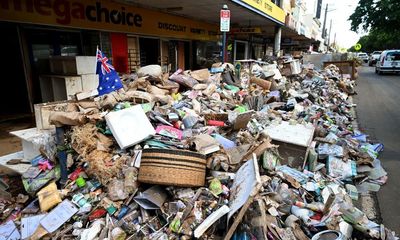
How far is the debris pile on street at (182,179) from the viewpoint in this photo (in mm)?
2818

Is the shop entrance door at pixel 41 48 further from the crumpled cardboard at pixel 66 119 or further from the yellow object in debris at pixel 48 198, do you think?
the yellow object in debris at pixel 48 198

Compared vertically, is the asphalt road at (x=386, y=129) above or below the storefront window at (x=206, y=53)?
below

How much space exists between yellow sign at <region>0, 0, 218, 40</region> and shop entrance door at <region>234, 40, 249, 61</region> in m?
7.66

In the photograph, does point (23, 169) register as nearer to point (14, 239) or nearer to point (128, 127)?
point (14, 239)

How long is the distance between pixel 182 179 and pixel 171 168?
0.54 ft

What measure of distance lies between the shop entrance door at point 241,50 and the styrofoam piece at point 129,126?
1573 cm

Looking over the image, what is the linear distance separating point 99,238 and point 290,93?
6.42 m

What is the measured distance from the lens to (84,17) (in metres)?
7.25

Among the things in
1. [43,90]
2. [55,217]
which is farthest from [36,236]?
Result: [43,90]

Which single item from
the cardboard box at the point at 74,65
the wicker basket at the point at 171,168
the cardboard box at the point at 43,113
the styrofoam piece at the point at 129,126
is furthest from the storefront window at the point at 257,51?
the wicker basket at the point at 171,168

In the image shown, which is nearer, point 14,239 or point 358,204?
point 14,239

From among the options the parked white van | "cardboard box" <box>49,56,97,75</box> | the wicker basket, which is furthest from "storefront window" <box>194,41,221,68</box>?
the parked white van

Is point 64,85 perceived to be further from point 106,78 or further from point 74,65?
point 106,78

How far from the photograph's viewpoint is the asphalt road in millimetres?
3623
